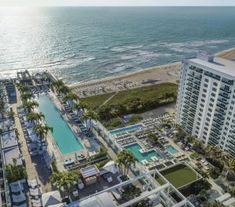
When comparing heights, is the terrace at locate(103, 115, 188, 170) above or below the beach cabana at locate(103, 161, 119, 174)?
below

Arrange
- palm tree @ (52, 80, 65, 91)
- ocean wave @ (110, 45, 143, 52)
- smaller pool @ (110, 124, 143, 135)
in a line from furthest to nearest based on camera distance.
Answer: ocean wave @ (110, 45, 143, 52) < palm tree @ (52, 80, 65, 91) < smaller pool @ (110, 124, 143, 135)

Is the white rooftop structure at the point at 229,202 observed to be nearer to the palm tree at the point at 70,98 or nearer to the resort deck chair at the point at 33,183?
the resort deck chair at the point at 33,183

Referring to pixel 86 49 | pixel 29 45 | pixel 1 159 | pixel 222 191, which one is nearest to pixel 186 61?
pixel 222 191

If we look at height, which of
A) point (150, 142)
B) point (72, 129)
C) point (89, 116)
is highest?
point (89, 116)

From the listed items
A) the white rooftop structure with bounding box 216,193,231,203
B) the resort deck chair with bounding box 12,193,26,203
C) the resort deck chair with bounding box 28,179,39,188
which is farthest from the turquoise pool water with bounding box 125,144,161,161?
the resort deck chair with bounding box 12,193,26,203

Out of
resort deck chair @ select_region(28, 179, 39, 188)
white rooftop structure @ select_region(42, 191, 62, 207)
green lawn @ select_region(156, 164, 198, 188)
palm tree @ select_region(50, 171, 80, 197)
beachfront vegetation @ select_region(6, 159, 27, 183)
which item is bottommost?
resort deck chair @ select_region(28, 179, 39, 188)

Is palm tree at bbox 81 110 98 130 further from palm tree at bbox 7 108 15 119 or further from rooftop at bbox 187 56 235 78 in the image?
rooftop at bbox 187 56 235 78

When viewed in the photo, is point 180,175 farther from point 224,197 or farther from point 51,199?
point 51,199

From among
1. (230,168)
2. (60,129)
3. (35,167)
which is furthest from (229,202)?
(60,129)
